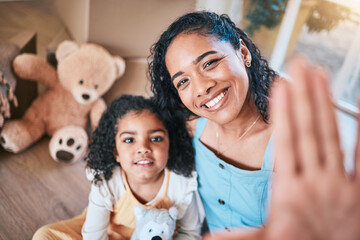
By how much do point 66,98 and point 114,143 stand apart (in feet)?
2.02

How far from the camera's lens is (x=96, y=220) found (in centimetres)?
94

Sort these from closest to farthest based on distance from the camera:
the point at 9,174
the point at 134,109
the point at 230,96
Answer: the point at 230,96 < the point at 134,109 < the point at 9,174

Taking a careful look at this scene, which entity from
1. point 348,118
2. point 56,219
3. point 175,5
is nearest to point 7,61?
point 56,219

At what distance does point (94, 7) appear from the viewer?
1377mm

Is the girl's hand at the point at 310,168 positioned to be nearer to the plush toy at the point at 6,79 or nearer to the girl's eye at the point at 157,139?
the girl's eye at the point at 157,139

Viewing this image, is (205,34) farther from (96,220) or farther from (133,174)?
(96,220)

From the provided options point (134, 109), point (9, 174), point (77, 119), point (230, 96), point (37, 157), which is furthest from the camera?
point (77, 119)

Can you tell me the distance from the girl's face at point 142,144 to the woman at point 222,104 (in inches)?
4.1

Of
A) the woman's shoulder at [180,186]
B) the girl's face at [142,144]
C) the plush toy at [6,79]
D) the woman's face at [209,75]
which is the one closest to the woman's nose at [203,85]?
the woman's face at [209,75]

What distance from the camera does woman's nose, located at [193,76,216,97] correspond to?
0.76 m

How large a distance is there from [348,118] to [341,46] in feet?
2.35

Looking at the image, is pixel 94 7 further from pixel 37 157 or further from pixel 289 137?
pixel 289 137

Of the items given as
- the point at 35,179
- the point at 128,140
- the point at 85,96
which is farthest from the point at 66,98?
the point at 128,140

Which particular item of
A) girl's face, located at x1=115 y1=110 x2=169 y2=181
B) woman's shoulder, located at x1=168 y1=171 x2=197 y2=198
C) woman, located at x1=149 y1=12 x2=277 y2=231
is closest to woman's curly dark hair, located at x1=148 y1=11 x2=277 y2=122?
woman, located at x1=149 y1=12 x2=277 y2=231
